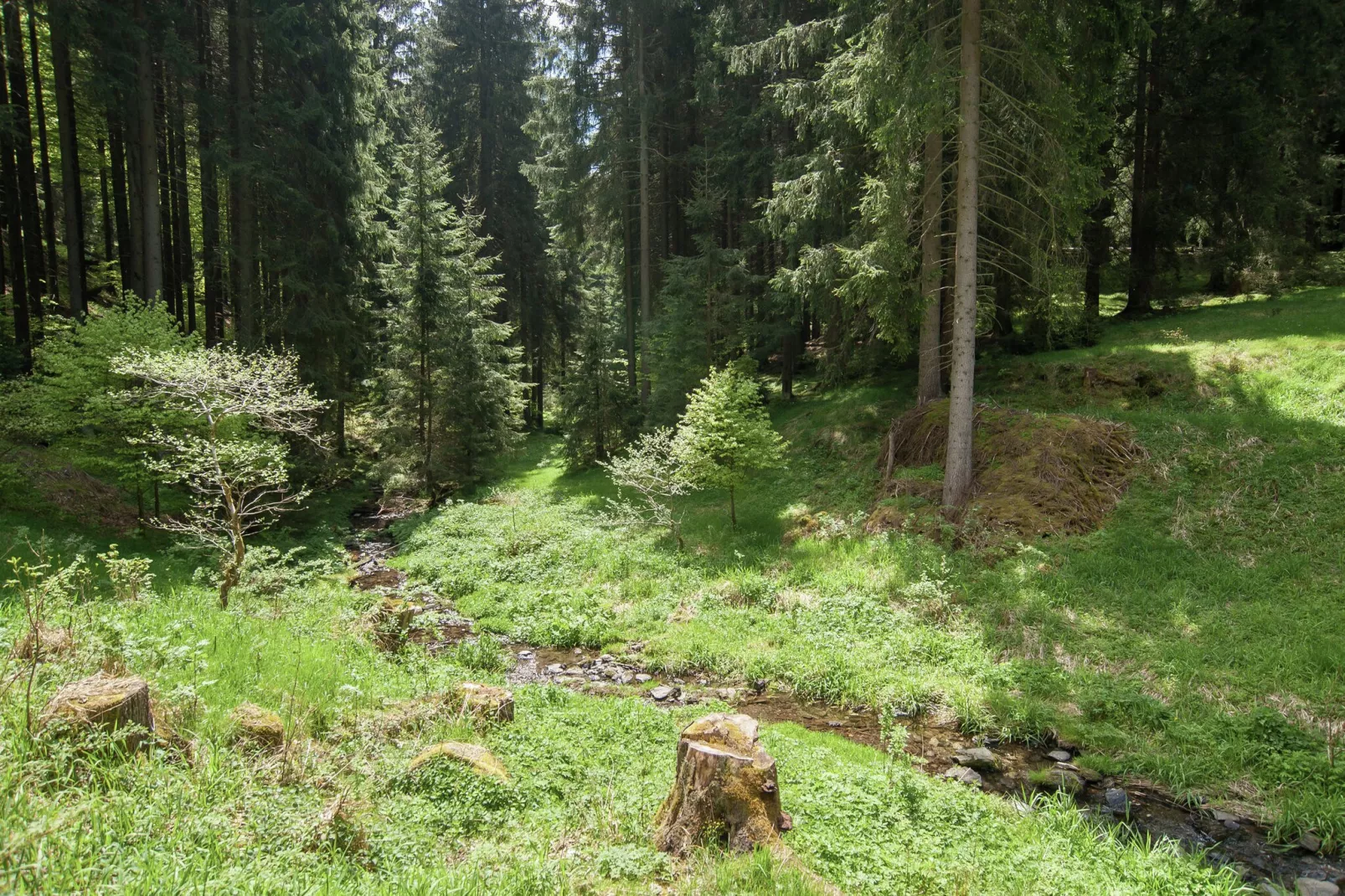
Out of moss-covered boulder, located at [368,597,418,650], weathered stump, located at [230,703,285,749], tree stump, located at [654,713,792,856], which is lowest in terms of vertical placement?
moss-covered boulder, located at [368,597,418,650]

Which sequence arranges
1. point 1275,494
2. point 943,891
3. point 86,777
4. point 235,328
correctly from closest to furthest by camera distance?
point 86,777 < point 943,891 < point 1275,494 < point 235,328

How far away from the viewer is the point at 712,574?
39.3ft

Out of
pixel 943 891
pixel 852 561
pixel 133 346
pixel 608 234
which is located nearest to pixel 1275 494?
pixel 852 561

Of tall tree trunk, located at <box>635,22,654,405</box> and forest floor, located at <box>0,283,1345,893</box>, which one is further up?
tall tree trunk, located at <box>635,22,654,405</box>

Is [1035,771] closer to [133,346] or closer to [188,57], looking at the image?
[133,346]

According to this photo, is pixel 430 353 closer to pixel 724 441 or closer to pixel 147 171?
pixel 147 171

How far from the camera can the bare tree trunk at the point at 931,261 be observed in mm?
12602

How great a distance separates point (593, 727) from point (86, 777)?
Answer: 4.10 m

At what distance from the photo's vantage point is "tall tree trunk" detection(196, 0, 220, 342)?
17703 mm

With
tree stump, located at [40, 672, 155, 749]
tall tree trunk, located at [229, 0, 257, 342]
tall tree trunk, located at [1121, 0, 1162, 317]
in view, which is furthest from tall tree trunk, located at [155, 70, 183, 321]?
tall tree trunk, located at [1121, 0, 1162, 317]

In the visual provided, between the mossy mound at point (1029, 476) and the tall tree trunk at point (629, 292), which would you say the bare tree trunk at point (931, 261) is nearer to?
the mossy mound at point (1029, 476)

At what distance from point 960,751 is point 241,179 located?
69.3ft

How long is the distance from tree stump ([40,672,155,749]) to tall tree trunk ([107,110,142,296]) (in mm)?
17403

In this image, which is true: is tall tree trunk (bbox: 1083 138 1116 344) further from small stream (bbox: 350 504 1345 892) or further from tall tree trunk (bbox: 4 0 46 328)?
tall tree trunk (bbox: 4 0 46 328)
